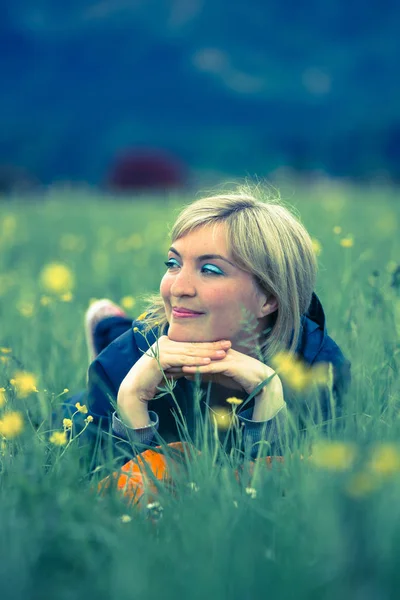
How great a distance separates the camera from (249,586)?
1.32 metres

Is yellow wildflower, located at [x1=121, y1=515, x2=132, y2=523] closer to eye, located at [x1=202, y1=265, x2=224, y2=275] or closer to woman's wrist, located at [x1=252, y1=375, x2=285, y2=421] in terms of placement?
woman's wrist, located at [x1=252, y1=375, x2=285, y2=421]

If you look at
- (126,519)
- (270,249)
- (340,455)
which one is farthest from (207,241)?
(340,455)

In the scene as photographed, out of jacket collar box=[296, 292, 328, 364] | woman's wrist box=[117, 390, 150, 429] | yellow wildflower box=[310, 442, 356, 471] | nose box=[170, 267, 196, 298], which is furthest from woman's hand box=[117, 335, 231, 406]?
yellow wildflower box=[310, 442, 356, 471]

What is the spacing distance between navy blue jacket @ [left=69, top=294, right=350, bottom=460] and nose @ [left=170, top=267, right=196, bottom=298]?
1.05 feet

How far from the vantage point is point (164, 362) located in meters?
2.14

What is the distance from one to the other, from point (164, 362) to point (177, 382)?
338 mm

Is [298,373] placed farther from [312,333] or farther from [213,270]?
[312,333]

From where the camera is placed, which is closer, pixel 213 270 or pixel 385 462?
pixel 385 462

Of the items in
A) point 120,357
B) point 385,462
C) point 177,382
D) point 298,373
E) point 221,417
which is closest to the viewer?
point 385,462

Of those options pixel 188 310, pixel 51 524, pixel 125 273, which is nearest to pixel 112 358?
pixel 188 310

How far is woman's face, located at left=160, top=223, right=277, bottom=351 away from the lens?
2215 mm

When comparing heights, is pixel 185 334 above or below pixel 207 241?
below

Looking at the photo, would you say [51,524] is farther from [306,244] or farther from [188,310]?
[306,244]

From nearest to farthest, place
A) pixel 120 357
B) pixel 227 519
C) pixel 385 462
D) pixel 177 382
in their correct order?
pixel 385 462 → pixel 227 519 → pixel 177 382 → pixel 120 357
